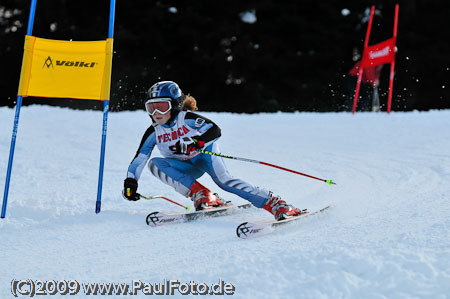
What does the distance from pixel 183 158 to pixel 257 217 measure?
0.74 metres

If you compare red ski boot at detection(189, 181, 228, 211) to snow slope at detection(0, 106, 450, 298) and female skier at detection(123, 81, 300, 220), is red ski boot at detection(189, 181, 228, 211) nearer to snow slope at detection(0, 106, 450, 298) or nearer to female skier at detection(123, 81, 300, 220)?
female skier at detection(123, 81, 300, 220)

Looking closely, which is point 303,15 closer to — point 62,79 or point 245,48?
point 245,48

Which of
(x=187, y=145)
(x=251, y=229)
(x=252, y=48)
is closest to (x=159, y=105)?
(x=187, y=145)

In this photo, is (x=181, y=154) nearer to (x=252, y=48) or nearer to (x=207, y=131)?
(x=207, y=131)

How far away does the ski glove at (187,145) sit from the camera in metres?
3.79

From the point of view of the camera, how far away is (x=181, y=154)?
397 cm

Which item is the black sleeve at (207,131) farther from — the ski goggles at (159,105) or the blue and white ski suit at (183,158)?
the ski goggles at (159,105)

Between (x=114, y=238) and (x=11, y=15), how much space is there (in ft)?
43.4

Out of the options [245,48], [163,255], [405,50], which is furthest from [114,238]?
[405,50]

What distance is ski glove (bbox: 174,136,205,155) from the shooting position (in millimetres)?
3795

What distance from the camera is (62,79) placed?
402cm

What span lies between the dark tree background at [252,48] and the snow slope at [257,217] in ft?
24.3

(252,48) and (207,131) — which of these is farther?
(252,48)

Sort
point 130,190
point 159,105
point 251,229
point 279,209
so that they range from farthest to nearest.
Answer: point 159,105
point 130,190
point 279,209
point 251,229
